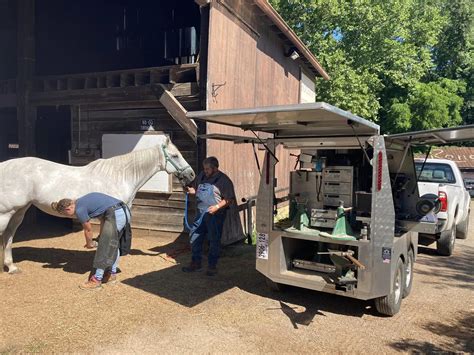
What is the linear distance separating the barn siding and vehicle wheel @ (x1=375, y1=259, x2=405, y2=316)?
429cm

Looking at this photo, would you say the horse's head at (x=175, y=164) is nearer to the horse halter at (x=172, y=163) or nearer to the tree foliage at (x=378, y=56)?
the horse halter at (x=172, y=163)

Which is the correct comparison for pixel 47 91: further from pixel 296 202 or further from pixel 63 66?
pixel 296 202

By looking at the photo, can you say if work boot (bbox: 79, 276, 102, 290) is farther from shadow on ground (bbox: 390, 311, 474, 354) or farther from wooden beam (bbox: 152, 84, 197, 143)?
shadow on ground (bbox: 390, 311, 474, 354)

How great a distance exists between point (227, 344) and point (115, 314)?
4.97 ft

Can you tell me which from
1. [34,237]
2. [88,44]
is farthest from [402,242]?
[88,44]

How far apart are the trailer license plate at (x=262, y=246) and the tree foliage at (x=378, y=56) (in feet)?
59.2

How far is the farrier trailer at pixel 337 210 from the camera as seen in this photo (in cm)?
460

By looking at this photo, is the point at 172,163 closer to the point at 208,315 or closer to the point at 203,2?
the point at 208,315

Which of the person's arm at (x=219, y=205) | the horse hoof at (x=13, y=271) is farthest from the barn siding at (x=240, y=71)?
the horse hoof at (x=13, y=271)

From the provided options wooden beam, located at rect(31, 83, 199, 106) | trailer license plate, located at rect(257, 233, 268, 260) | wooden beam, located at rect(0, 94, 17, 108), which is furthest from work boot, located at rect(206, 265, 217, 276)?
wooden beam, located at rect(0, 94, 17, 108)

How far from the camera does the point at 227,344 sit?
4.11 meters

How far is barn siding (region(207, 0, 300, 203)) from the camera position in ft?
26.8

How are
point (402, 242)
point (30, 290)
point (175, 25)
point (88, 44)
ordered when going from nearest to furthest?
point (402, 242)
point (30, 290)
point (175, 25)
point (88, 44)

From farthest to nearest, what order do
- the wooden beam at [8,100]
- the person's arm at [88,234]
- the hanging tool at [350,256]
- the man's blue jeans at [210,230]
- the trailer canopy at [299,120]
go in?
1. the wooden beam at [8,100]
2. the man's blue jeans at [210,230]
3. the person's arm at [88,234]
4. the hanging tool at [350,256]
5. the trailer canopy at [299,120]
